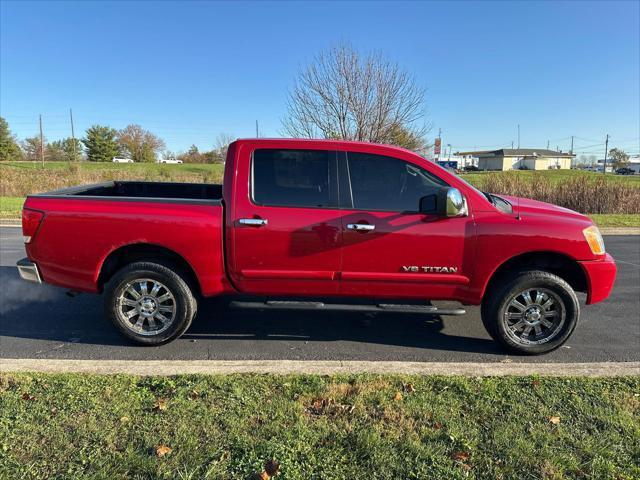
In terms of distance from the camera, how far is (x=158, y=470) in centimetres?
242

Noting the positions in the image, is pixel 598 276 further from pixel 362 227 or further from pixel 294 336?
pixel 294 336

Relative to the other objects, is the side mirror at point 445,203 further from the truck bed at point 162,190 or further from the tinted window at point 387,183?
the truck bed at point 162,190

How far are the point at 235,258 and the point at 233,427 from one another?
1.74 metres

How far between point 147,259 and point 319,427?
8.13ft

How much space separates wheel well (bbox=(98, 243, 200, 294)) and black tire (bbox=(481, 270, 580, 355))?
2.87 metres

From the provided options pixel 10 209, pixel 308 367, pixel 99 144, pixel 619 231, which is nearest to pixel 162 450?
pixel 308 367

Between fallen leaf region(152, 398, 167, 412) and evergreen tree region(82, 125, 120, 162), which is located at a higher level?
evergreen tree region(82, 125, 120, 162)

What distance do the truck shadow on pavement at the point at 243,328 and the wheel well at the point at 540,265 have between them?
2.55 ft

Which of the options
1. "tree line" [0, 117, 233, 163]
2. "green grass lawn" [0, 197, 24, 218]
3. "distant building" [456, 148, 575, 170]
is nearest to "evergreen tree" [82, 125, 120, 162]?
"tree line" [0, 117, 233, 163]

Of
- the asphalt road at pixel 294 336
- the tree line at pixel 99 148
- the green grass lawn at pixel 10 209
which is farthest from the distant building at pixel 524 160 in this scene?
the asphalt road at pixel 294 336

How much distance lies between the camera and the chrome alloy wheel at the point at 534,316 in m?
4.18

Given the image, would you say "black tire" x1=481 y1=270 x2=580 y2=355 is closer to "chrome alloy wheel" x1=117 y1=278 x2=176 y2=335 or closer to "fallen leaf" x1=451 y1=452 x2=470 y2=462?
"fallen leaf" x1=451 y1=452 x2=470 y2=462

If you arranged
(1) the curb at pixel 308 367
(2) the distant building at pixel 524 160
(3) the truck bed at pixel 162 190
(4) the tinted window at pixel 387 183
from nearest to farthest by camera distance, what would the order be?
(1) the curb at pixel 308 367, (4) the tinted window at pixel 387 183, (3) the truck bed at pixel 162 190, (2) the distant building at pixel 524 160

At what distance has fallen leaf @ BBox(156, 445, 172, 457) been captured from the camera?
255 cm
